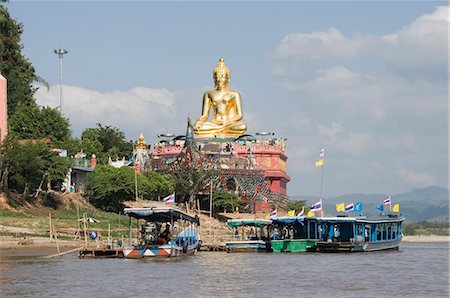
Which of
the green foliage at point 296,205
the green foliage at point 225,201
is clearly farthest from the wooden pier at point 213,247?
the green foliage at point 296,205

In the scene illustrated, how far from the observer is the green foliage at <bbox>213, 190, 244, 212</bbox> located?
3108 inches

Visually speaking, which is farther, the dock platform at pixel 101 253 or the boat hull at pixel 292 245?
the boat hull at pixel 292 245

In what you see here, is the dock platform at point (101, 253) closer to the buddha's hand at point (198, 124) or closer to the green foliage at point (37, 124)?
the green foliage at point (37, 124)

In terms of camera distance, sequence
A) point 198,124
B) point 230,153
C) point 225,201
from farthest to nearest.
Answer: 1. point 198,124
2. point 230,153
3. point 225,201

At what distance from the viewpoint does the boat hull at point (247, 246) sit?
57.4m

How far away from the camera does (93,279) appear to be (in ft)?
133

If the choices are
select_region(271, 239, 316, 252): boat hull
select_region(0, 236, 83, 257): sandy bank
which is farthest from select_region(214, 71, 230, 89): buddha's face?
select_region(0, 236, 83, 257): sandy bank

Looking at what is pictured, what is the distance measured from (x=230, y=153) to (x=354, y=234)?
27700 mm

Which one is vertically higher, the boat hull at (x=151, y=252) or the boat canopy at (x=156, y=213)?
the boat canopy at (x=156, y=213)

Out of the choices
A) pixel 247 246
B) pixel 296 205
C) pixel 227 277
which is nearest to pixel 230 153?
pixel 296 205

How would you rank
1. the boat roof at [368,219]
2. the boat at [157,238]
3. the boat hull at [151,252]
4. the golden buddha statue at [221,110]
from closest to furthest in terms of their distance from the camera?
the boat hull at [151,252], the boat at [157,238], the boat roof at [368,219], the golden buddha statue at [221,110]

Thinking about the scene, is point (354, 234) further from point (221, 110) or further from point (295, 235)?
point (221, 110)

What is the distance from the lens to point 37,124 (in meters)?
80.6

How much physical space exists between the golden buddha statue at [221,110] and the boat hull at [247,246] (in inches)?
1300
